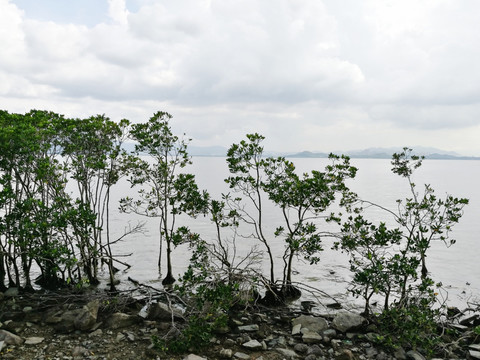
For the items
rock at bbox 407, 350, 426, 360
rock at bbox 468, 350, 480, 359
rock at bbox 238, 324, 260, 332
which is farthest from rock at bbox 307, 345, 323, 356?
rock at bbox 468, 350, 480, 359

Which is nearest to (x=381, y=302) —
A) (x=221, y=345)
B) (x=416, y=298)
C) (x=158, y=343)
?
(x=416, y=298)

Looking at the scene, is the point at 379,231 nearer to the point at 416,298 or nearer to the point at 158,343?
the point at 416,298

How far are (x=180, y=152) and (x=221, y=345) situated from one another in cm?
1123

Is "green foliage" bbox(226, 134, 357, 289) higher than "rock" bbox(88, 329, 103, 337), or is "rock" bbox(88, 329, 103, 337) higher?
"green foliage" bbox(226, 134, 357, 289)

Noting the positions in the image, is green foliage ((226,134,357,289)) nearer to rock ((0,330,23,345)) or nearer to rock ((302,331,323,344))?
rock ((302,331,323,344))

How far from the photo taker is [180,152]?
20.2 meters

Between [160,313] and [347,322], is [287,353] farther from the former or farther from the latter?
[160,313]

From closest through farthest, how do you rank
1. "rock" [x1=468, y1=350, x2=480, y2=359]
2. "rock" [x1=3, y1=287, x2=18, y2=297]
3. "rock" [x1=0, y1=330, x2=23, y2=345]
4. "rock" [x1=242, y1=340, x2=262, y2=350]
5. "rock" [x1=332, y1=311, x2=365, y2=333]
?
"rock" [x1=0, y1=330, x2=23, y2=345] < "rock" [x1=242, y1=340, x2=262, y2=350] < "rock" [x1=468, y1=350, x2=480, y2=359] < "rock" [x1=332, y1=311, x2=365, y2=333] < "rock" [x1=3, y1=287, x2=18, y2=297]

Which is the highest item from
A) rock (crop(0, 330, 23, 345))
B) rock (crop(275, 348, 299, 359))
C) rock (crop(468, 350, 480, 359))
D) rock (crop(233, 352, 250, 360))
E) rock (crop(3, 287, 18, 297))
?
rock (crop(0, 330, 23, 345))

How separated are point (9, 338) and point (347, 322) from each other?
11.2m

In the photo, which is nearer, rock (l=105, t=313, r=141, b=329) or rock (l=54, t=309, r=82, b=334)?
rock (l=54, t=309, r=82, b=334)

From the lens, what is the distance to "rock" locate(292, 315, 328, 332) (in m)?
13.3

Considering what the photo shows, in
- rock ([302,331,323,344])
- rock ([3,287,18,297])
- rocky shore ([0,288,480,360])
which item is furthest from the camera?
rock ([3,287,18,297])

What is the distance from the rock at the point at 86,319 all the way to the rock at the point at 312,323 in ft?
23.6
